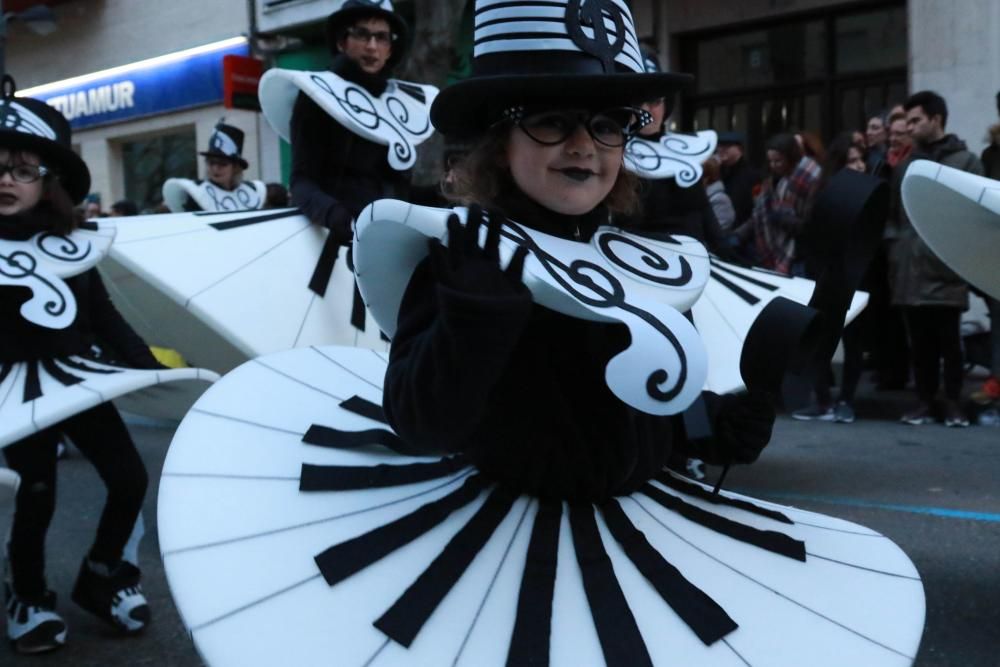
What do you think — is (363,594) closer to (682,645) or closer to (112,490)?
(682,645)

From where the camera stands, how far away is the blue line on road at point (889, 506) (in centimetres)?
460

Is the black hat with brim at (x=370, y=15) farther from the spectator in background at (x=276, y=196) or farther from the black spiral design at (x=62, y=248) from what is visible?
the spectator in background at (x=276, y=196)

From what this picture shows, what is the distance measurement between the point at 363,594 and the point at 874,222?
3.39 ft

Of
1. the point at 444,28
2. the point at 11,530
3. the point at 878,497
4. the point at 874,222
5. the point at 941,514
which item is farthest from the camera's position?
the point at 444,28

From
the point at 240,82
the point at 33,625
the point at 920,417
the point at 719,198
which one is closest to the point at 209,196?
the point at 719,198

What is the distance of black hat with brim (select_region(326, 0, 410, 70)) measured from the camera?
4.68 metres

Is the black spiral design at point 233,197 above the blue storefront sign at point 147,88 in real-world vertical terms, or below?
below

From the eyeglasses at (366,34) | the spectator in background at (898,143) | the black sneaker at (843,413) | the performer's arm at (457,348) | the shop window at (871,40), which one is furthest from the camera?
the shop window at (871,40)

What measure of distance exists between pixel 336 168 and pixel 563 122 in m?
2.89

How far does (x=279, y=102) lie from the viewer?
4.82 metres

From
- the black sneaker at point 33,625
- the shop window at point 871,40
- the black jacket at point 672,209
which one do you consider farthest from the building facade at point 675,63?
the black sneaker at point 33,625

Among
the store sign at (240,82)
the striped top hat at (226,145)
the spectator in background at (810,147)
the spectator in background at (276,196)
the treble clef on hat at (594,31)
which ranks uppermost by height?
the store sign at (240,82)

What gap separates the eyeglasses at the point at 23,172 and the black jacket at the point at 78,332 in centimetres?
17

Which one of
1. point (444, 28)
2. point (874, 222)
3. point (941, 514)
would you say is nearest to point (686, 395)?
point (874, 222)
